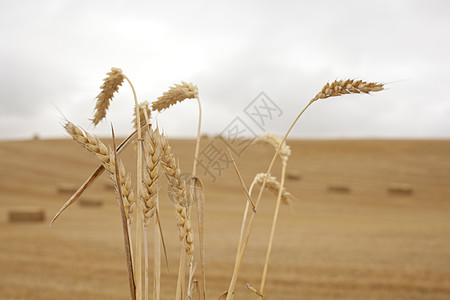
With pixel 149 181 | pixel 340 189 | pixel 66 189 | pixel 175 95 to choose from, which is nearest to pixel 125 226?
pixel 149 181

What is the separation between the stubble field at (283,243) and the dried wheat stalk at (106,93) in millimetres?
Result: 369

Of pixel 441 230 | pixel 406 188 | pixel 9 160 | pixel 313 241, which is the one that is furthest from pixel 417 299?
pixel 9 160

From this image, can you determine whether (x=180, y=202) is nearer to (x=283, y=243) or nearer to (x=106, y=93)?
(x=106, y=93)

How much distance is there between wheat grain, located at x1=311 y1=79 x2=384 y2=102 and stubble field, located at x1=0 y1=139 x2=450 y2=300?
493mm

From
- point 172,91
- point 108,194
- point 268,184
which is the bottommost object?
point 108,194

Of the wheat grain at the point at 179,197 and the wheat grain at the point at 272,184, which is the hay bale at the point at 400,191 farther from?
the wheat grain at the point at 179,197

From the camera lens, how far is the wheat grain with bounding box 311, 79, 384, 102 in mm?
845

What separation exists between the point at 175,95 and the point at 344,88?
1.23 feet

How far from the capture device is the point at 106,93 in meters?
0.87

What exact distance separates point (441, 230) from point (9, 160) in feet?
66.6

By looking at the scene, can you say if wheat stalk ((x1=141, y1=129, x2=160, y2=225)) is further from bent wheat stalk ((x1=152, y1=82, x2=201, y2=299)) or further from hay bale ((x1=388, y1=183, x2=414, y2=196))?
hay bale ((x1=388, y1=183, x2=414, y2=196))

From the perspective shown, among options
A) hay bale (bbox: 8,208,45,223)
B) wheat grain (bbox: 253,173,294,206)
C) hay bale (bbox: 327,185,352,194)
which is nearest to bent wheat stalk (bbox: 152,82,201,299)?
wheat grain (bbox: 253,173,294,206)

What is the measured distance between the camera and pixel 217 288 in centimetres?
455

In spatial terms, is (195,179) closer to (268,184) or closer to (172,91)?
(172,91)
